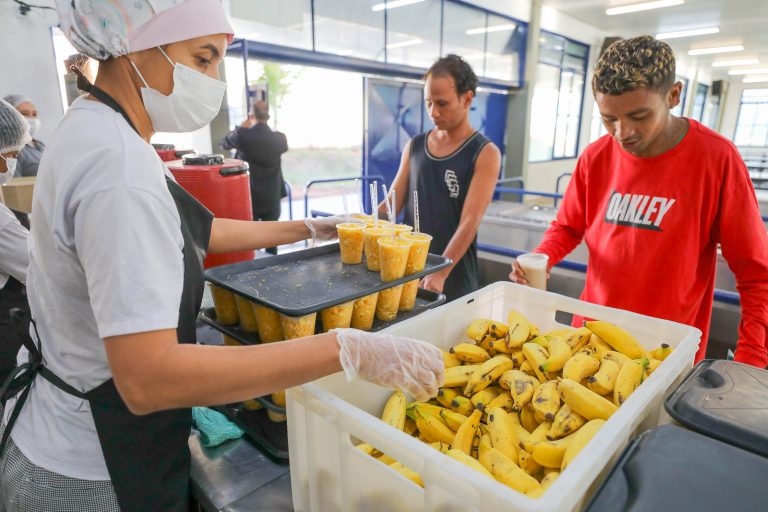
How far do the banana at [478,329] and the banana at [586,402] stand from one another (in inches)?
12.9

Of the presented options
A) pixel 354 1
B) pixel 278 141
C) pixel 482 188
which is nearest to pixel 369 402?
pixel 482 188

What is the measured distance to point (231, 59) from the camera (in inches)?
211

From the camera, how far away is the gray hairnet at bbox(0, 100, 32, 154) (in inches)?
74.9

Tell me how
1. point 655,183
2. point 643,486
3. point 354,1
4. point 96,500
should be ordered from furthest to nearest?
point 354,1 < point 655,183 < point 96,500 < point 643,486

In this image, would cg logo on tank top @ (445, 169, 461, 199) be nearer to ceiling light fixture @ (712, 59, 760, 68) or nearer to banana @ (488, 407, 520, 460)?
banana @ (488, 407, 520, 460)

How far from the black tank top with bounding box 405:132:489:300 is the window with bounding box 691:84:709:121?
64.2 ft

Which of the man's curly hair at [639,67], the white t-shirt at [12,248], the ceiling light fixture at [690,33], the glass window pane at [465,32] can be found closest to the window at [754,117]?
the ceiling light fixture at [690,33]

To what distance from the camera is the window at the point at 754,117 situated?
19.4 metres

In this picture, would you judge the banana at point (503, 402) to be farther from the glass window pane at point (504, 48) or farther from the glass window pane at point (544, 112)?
the glass window pane at point (544, 112)

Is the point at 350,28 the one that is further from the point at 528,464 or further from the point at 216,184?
the point at 528,464

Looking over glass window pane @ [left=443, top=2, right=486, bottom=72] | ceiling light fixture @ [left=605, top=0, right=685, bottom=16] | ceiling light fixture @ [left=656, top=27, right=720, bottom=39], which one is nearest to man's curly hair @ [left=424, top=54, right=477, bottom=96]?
glass window pane @ [left=443, top=2, right=486, bottom=72]

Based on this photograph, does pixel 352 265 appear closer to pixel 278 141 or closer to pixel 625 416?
pixel 625 416

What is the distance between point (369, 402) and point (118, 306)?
64cm

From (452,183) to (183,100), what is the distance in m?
1.66
